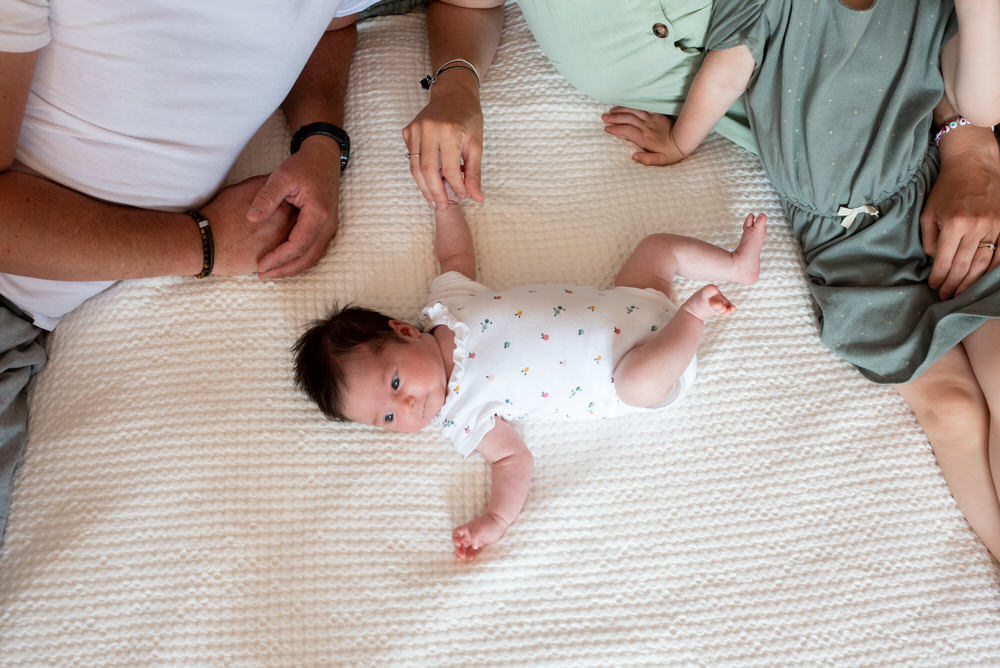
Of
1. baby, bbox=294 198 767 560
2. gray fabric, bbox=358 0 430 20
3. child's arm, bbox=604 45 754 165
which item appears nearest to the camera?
baby, bbox=294 198 767 560

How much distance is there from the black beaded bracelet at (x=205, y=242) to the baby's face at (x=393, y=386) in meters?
0.28

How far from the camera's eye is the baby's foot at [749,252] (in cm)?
103

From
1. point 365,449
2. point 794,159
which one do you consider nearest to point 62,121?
point 365,449

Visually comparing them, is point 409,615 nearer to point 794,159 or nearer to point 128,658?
point 128,658

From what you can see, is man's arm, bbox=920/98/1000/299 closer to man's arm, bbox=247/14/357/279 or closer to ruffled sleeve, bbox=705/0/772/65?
ruffled sleeve, bbox=705/0/772/65

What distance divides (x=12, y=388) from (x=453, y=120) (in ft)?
2.44

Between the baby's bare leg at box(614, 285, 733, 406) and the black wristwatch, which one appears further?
the black wristwatch

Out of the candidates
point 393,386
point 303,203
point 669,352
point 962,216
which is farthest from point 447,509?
point 962,216

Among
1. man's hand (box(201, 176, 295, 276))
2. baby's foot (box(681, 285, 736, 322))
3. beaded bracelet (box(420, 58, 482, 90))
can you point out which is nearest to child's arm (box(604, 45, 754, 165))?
beaded bracelet (box(420, 58, 482, 90))

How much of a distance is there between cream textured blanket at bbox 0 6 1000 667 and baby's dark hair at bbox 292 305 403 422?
59mm

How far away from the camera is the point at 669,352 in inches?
37.3

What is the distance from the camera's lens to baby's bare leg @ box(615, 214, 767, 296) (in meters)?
1.05

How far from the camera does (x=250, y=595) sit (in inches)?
37.2

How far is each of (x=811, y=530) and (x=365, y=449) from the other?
633 mm
